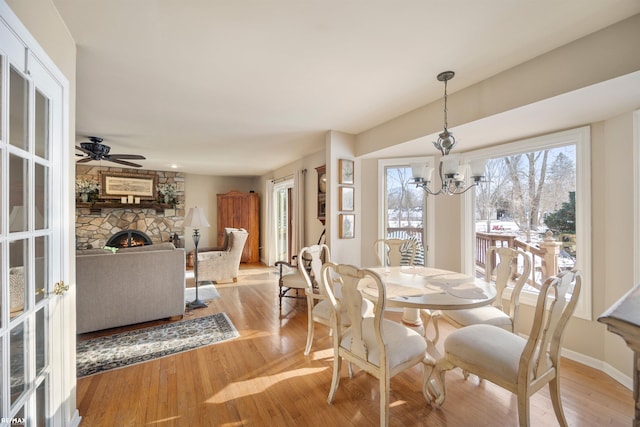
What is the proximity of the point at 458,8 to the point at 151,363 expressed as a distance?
3.39m

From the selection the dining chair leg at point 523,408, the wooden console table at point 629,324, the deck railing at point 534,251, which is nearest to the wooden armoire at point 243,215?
the deck railing at point 534,251

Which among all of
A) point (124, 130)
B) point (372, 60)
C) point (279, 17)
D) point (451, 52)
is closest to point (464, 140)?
point (451, 52)

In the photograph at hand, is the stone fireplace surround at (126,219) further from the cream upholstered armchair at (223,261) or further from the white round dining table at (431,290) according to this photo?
the white round dining table at (431,290)

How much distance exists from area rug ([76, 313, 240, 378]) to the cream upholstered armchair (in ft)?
5.64

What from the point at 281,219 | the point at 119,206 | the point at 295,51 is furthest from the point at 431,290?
the point at 119,206

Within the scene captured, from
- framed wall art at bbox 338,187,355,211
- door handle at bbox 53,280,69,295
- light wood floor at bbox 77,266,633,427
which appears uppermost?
framed wall art at bbox 338,187,355,211

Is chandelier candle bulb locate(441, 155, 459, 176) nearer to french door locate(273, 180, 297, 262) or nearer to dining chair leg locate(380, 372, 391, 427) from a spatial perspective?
dining chair leg locate(380, 372, 391, 427)

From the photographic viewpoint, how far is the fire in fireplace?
6.10 meters

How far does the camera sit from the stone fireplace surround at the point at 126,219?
5952mm

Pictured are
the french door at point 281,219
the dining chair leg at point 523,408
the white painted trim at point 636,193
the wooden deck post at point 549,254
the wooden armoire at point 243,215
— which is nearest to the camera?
the dining chair leg at point 523,408

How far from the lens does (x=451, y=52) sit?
1848 mm

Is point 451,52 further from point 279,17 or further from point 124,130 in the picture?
point 124,130

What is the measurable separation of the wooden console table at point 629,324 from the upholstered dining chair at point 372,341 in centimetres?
88

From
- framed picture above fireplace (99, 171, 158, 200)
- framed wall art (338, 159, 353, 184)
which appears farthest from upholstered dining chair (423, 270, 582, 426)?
framed picture above fireplace (99, 171, 158, 200)
